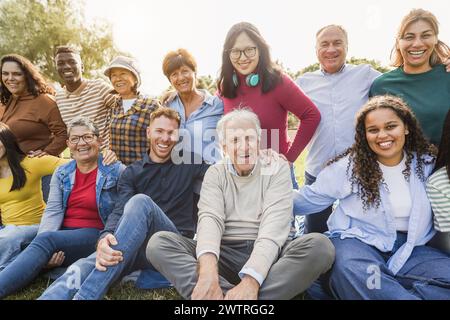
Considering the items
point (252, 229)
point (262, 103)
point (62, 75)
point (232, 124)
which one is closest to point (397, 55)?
point (262, 103)

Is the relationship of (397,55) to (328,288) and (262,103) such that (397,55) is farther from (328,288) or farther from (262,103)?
(328,288)

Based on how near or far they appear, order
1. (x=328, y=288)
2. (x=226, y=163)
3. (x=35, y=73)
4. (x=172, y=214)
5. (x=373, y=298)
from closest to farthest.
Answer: (x=373, y=298) < (x=328, y=288) < (x=226, y=163) < (x=172, y=214) < (x=35, y=73)

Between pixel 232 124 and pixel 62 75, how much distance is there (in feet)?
9.86

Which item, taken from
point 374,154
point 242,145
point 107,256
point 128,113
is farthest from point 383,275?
point 128,113

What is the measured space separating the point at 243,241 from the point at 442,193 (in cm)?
167

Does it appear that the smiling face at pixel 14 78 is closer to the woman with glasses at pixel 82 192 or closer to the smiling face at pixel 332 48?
the woman with glasses at pixel 82 192

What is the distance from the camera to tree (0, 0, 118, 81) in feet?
82.5

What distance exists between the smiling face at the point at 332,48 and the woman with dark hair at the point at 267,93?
21.1 inches

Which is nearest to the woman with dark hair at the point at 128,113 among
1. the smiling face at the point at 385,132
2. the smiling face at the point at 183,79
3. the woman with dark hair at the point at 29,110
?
the smiling face at the point at 183,79

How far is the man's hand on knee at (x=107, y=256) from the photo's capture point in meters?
3.01

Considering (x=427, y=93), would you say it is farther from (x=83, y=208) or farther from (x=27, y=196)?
(x=27, y=196)

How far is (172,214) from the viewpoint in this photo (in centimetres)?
388

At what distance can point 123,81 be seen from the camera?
15.7 feet

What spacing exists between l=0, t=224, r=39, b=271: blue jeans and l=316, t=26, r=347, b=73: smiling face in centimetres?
354
